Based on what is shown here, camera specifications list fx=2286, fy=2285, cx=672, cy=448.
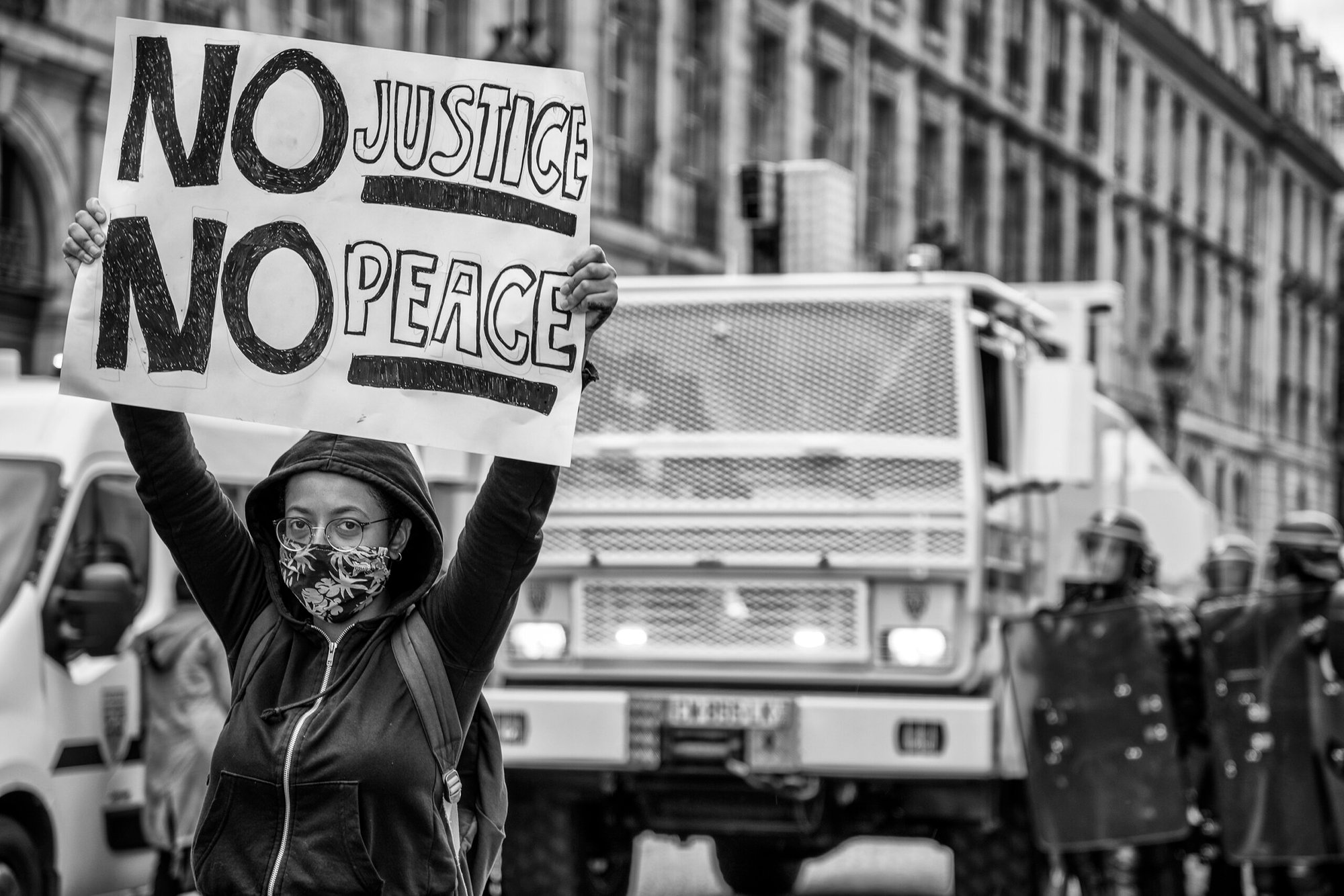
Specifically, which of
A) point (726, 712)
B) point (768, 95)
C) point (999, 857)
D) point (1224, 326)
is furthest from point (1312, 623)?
point (1224, 326)

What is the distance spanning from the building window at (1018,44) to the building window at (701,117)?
12.9 meters

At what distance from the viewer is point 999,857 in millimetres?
9836

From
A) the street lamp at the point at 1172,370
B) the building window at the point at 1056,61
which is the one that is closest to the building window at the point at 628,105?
the street lamp at the point at 1172,370

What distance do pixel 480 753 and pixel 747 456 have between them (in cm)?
601

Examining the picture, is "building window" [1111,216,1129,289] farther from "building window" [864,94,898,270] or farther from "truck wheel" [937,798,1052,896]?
"truck wheel" [937,798,1052,896]

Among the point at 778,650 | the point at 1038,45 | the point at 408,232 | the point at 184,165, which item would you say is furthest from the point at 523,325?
the point at 1038,45

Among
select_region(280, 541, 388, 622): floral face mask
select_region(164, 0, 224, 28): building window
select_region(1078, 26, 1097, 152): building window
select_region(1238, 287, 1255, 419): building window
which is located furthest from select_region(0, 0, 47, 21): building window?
select_region(1238, 287, 1255, 419): building window

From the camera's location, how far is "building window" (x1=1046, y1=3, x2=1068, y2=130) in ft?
145

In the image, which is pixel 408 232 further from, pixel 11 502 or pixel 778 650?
pixel 778 650

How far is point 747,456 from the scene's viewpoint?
32.1 ft

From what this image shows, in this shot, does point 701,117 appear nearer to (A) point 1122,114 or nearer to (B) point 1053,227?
(B) point 1053,227

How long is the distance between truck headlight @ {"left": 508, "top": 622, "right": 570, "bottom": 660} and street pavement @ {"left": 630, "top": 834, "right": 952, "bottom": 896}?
75.4 inches

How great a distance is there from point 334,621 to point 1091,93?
44562 mm

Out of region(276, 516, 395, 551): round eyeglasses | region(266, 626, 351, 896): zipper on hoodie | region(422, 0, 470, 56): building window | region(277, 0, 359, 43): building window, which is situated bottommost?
region(266, 626, 351, 896): zipper on hoodie
